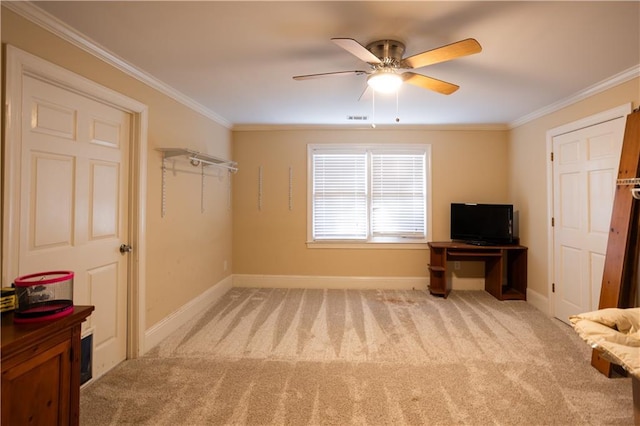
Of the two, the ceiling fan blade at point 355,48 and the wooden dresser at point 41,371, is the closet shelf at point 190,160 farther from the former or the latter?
the ceiling fan blade at point 355,48

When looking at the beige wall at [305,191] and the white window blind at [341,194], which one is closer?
the beige wall at [305,191]

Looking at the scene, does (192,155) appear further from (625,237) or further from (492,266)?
(492,266)

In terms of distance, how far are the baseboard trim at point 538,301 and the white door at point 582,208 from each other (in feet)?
0.47

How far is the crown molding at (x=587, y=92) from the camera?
2.55 metres

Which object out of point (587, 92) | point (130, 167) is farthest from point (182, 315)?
point (587, 92)

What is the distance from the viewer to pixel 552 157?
3.50 m

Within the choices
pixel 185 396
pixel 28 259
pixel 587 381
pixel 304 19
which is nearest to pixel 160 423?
pixel 185 396

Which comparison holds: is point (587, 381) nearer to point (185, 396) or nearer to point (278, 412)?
point (278, 412)

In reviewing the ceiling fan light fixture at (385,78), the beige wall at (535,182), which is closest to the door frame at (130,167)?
the ceiling fan light fixture at (385,78)

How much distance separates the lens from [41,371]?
1.22 meters

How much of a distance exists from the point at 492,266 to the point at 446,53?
3442 millimetres

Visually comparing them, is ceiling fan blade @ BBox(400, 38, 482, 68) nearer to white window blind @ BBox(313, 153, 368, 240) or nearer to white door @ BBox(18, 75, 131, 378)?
white door @ BBox(18, 75, 131, 378)

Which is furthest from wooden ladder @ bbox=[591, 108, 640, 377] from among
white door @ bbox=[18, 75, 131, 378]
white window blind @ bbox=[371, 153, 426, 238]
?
white door @ bbox=[18, 75, 131, 378]

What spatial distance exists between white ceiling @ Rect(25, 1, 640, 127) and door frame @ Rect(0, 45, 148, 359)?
0.33m
